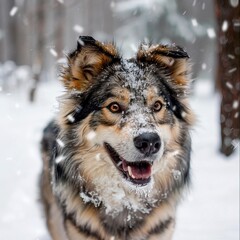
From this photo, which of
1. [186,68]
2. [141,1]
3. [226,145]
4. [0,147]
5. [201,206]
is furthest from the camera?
[141,1]

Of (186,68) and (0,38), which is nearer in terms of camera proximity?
(186,68)

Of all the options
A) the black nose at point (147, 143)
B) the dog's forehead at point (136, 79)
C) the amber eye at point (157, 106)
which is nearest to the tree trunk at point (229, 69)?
the dog's forehead at point (136, 79)

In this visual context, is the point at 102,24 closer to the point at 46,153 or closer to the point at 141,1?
the point at 141,1

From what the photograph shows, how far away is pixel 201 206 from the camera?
6.73m

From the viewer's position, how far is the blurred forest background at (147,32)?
8.58 metres

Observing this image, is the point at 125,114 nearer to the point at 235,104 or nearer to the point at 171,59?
the point at 171,59

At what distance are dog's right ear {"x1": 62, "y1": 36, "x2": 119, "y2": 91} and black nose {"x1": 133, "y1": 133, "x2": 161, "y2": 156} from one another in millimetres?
952

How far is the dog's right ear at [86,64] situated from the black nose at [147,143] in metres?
0.95

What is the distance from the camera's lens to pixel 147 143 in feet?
12.6

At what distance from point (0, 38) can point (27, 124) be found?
82.7 feet

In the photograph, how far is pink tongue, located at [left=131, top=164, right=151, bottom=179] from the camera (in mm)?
4078

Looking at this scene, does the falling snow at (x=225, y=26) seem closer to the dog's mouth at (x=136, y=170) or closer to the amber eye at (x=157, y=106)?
the amber eye at (x=157, y=106)

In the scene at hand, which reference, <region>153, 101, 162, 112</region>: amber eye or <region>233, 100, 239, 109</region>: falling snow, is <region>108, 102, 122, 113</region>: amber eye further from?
<region>233, 100, 239, 109</region>: falling snow

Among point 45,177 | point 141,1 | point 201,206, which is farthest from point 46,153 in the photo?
point 141,1
